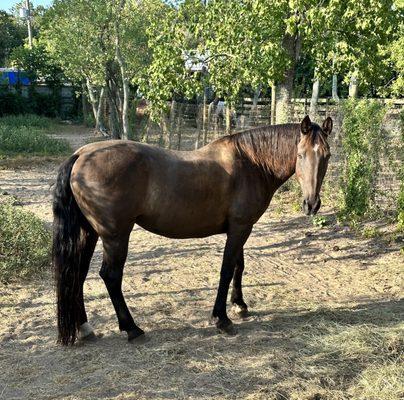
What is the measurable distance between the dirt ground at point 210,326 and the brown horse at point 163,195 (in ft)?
1.01

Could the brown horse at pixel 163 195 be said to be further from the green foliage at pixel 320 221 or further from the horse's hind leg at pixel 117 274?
the green foliage at pixel 320 221

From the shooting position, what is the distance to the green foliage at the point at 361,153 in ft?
23.7

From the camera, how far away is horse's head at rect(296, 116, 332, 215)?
3.83 metres

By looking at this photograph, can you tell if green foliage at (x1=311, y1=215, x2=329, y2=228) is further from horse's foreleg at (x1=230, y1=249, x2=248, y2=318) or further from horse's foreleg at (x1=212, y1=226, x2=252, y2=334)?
horse's foreleg at (x1=212, y1=226, x2=252, y2=334)

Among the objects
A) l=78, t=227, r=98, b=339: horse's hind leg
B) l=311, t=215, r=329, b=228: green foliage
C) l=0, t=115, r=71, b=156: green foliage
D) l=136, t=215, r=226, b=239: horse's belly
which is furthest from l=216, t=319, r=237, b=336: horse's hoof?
l=0, t=115, r=71, b=156: green foliage

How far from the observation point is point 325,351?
12.2ft

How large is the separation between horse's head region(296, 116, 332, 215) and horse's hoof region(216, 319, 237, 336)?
1175 mm

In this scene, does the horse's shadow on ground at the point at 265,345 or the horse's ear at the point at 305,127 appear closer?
the horse's shadow on ground at the point at 265,345

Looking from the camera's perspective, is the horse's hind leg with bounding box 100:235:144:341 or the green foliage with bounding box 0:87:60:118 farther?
the green foliage with bounding box 0:87:60:118

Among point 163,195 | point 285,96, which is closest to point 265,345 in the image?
point 163,195

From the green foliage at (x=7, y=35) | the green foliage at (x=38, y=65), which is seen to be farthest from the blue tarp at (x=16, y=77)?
the green foliage at (x=7, y=35)

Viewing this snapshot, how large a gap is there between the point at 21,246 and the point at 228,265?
266 cm

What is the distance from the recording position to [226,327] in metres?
4.12

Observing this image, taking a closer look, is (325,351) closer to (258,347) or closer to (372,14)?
(258,347)
